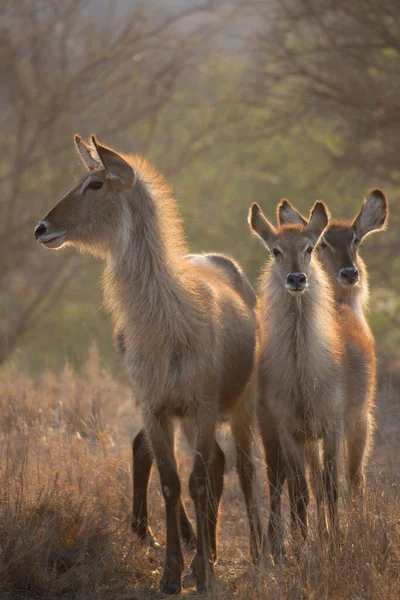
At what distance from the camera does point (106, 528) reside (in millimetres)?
6023

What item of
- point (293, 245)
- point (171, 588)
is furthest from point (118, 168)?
point (171, 588)

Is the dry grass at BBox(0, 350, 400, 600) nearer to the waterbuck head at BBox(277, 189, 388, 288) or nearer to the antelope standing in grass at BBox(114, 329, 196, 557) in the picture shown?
the antelope standing in grass at BBox(114, 329, 196, 557)

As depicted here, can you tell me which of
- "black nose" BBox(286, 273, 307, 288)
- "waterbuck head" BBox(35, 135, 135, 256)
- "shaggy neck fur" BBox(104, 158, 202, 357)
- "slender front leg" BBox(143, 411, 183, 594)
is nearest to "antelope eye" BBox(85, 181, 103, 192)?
"waterbuck head" BBox(35, 135, 135, 256)

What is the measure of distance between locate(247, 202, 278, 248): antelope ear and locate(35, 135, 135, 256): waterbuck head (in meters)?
0.82

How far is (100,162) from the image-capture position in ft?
20.2

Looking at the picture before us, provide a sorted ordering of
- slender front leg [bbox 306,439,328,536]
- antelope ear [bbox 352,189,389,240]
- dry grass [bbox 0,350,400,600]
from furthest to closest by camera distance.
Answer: antelope ear [bbox 352,189,389,240] < slender front leg [bbox 306,439,328,536] < dry grass [bbox 0,350,400,600]

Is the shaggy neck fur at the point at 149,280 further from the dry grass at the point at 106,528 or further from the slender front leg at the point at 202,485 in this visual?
the dry grass at the point at 106,528

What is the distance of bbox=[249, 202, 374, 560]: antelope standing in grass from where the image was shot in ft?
19.3

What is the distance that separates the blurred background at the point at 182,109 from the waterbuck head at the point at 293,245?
137 inches

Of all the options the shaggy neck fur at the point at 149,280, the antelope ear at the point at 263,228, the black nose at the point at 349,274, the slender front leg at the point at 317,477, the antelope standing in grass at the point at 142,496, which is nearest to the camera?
the slender front leg at the point at 317,477

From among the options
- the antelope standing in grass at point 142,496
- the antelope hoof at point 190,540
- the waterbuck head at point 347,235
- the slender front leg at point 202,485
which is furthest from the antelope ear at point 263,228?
the antelope hoof at point 190,540

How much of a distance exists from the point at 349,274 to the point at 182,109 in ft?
35.6

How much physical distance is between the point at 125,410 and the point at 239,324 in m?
2.66

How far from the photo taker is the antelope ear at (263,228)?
6.27m
